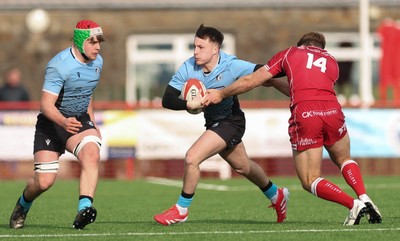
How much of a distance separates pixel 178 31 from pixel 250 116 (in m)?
7.92

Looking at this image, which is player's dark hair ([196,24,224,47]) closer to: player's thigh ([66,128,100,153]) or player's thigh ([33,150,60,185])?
player's thigh ([66,128,100,153])

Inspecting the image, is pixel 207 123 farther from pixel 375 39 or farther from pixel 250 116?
pixel 375 39

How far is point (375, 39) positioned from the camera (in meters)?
30.4

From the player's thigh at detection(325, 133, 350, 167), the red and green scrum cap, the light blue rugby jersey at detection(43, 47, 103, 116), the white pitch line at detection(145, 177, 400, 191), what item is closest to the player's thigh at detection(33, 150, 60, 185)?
the light blue rugby jersey at detection(43, 47, 103, 116)

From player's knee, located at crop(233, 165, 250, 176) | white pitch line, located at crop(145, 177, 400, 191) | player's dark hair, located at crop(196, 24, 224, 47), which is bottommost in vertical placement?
white pitch line, located at crop(145, 177, 400, 191)

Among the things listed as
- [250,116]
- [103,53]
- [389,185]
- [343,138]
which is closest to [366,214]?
[343,138]

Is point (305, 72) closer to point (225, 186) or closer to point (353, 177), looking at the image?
point (353, 177)

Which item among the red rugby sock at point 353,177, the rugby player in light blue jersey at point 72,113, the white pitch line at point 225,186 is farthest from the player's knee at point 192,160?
the white pitch line at point 225,186

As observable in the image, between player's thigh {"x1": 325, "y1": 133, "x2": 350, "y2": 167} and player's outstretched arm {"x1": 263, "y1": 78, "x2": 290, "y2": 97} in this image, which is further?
player's outstretched arm {"x1": 263, "y1": 78, "x2": 290, "y2": 97}

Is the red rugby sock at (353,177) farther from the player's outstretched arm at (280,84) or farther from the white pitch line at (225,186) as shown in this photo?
the white pitch line at (225,186)

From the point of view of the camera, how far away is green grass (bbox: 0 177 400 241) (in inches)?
427

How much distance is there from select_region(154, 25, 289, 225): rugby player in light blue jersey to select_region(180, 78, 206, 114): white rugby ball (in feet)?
0.19

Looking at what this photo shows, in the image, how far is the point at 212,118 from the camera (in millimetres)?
12367

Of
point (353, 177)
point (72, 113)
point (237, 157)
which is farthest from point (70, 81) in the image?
point (353, 177)
